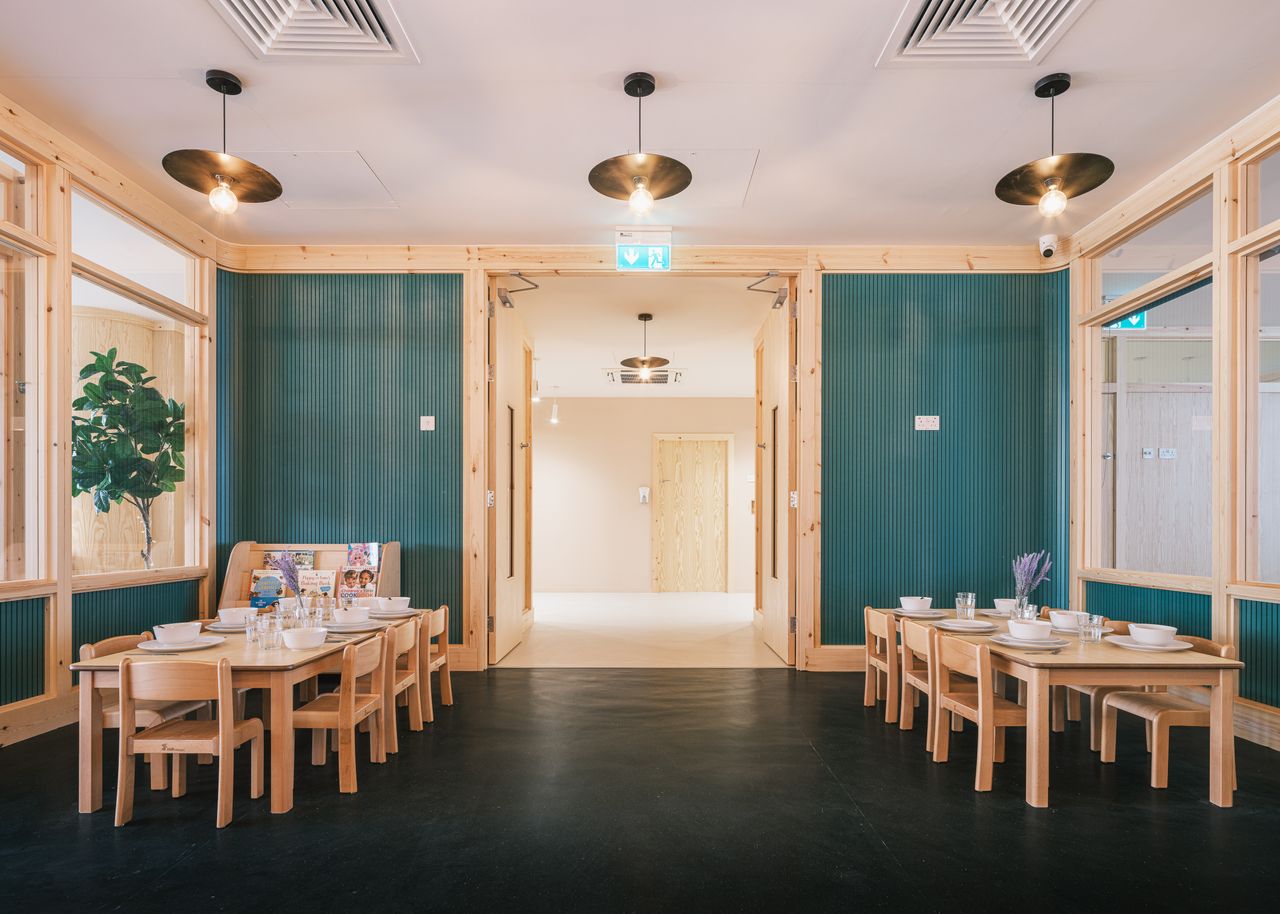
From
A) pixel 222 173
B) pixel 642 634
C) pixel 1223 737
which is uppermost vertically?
pixel 222 173

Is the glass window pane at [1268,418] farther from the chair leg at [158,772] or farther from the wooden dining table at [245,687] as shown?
the chair leg at [158,772]

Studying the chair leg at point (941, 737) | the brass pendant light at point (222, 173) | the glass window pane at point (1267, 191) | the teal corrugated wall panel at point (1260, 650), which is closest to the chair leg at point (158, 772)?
the brass pendant light at point (222, 173)

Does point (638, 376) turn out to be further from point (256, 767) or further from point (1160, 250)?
point (256, 767)

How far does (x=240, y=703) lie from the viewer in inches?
140

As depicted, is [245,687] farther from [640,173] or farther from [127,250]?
[127,250]

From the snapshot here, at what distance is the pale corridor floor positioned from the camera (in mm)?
6246

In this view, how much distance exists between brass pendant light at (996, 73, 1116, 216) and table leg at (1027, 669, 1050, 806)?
2.29m

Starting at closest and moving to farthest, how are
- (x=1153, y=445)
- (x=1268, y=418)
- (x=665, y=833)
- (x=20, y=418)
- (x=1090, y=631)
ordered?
1. (x=665, y=833)
2. (x=1090, y=631)
3. (x=20, y=418)
4. (x=1268, y=418)
5. (x=1153, y=445)

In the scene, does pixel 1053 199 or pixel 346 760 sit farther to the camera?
pixel 1053 199

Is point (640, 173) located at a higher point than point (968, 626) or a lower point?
higher

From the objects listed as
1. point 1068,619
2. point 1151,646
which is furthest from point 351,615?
point 1151,646

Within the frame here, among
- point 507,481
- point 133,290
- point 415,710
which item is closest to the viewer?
point 415,710

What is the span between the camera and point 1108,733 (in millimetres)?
3646

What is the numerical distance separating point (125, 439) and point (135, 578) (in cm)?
87
